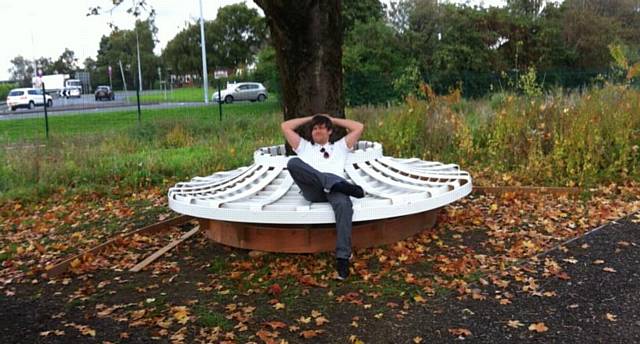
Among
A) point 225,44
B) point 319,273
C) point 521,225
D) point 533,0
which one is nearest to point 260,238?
point 319,273

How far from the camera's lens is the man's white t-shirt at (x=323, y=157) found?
5.12 metres

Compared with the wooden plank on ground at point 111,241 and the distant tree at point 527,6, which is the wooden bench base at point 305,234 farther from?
the distant tree at point 527,6

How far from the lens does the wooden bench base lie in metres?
4.99

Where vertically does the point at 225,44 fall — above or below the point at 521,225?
above

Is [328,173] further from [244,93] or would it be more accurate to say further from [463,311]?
[244,93]

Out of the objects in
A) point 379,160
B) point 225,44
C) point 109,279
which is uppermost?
point 225,44

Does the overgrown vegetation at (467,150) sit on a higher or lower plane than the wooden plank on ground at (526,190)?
higher

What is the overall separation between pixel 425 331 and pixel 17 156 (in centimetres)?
830

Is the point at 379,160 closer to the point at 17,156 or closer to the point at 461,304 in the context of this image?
the point at 461,304

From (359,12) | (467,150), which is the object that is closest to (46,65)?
(359,12)

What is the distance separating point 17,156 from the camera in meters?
9.91

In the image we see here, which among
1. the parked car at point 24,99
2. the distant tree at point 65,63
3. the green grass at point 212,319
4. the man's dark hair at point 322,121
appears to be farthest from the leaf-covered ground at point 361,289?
the distant tree at point 65,63

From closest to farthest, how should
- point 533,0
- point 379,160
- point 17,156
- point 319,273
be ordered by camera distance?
point 319,273
point 379,160
point 17,156
point 533,0

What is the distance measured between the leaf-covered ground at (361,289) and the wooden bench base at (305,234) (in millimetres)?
102
